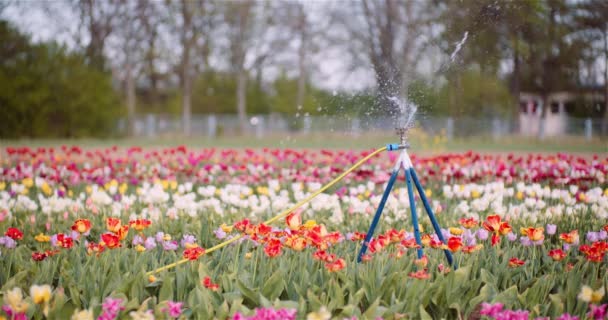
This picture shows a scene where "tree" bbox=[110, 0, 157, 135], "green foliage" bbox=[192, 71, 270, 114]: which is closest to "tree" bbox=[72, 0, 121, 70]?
"tree" bbox=[110, 0, 157, 135]

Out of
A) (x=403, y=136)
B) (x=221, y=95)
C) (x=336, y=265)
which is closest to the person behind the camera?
(x=336, y=265)

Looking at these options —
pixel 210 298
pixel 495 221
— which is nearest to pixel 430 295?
pixel 495 221

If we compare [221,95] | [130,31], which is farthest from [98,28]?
[221,95]

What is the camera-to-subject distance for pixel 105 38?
23.0 meters

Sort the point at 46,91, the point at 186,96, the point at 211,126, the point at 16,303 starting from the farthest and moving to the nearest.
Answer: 1. the point at 211,126
2. the point at 186,96
3. the point at 46,91
4. the point at 16,303

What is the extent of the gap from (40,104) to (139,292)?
61.4ft

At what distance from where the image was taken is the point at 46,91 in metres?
19.4

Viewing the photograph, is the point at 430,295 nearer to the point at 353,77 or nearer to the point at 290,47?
the point at 353,77

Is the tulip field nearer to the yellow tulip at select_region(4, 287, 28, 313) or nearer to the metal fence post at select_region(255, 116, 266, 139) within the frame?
the yellow tulip at select_region(4, 287, 28, 313)

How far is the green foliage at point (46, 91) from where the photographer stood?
61.6ft

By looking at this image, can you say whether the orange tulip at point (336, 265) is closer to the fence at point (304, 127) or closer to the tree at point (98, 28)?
the fence at point (304, 127)

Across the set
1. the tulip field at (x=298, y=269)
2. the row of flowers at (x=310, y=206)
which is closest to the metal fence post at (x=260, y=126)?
the row of flowers at (x=310, y=206)

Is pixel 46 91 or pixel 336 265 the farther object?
pixel 46 91

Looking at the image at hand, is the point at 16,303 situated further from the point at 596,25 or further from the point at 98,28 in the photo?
the point at 98,28
